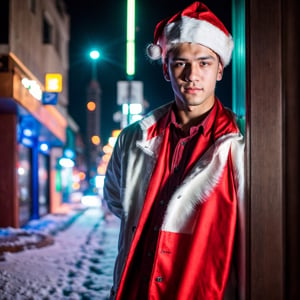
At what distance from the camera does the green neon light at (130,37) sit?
38.7 feet

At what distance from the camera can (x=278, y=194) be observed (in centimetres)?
165

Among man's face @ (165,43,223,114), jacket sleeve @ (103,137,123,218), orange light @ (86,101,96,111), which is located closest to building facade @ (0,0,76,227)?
jacket sleeve @ (103,137,123,218)

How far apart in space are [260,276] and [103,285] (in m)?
5.22

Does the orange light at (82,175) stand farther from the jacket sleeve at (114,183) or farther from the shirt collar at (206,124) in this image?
the shirt collar at (206,124)

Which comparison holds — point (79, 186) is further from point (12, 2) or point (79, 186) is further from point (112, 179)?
point (112, 179)

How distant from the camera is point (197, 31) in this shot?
7.13ft

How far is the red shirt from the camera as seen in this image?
2072mm

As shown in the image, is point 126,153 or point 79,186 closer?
point 126,153

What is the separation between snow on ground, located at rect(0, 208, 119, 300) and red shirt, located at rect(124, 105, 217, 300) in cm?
392

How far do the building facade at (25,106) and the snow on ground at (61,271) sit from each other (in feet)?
10.6

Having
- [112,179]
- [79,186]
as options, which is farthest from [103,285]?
[79,186]

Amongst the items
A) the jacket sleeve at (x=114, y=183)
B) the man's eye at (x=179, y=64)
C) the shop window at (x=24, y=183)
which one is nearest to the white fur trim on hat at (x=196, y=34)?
the man's eye at (x=179, y=64)

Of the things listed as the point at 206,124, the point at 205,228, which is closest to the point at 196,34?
the point at 206,124

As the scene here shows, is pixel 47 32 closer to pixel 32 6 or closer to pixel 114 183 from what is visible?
pixel 32 6
